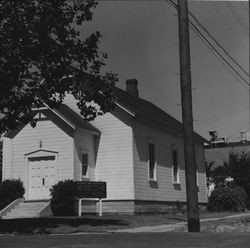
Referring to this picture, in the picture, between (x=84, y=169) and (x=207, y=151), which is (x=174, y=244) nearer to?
(x=84, y=169)

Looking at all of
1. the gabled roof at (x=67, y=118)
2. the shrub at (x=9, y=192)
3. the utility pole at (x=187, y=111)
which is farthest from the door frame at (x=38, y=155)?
the utility pole at (x=187, y=111)

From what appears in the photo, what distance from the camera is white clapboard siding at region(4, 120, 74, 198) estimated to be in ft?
94.3

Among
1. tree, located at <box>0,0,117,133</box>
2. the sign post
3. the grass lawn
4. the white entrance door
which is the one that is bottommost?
the grass lawn

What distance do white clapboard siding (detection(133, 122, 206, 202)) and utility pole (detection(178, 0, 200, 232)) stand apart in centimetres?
1090

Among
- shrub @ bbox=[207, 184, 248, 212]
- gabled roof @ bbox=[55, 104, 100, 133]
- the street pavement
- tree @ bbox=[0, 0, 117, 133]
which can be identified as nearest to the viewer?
the street pavement

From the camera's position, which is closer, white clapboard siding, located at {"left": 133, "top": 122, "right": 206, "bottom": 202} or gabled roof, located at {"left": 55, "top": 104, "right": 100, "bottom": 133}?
gabled roof, located at {"left": 55, "top": 104, "right": 100, "bottom": 133}

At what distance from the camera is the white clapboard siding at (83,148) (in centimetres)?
2869

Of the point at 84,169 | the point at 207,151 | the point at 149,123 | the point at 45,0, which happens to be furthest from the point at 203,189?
the point at 207,151

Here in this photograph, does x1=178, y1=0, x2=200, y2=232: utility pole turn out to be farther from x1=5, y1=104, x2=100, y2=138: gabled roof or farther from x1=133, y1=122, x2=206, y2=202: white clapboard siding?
x1=133, y1=122, x2=206, y2=202: white clapboard siding

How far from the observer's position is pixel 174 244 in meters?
13.4

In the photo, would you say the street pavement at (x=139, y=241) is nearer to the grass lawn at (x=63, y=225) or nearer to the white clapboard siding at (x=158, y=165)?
the grass lawn at (x=63, y=225)

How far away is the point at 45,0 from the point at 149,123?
15.3 metres

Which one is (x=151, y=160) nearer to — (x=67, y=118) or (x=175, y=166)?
(x=175, y=166)

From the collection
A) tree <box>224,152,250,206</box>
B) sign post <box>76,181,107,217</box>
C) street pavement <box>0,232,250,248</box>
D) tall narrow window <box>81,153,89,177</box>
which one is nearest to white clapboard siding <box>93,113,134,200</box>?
tall narrow window <box>81,153,89,177</box>
